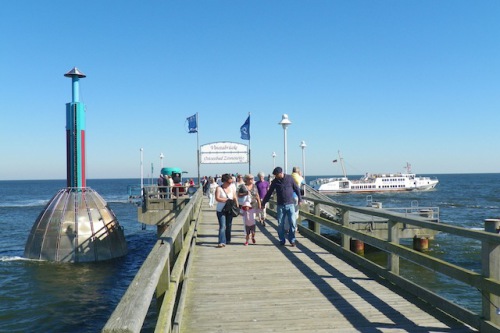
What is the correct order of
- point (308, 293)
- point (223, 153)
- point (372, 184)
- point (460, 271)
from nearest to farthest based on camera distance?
point (460, 271) < point (308, 293) < point (223, 153) < point (372, 184)

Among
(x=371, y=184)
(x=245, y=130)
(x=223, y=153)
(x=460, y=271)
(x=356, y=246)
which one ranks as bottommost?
(x=356, y=246)

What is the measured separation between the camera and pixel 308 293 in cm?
633

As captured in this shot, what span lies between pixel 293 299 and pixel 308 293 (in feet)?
1.19

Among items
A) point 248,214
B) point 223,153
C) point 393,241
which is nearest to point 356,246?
point 223,153

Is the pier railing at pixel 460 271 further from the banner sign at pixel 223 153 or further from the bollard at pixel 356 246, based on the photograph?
the banner sign at pixel 223 153

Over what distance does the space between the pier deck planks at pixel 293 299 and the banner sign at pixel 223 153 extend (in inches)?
624

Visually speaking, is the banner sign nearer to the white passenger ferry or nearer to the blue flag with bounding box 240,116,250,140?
the blue flag with bounding box 240,116,250,140

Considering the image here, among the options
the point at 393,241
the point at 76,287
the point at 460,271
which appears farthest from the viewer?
the point at 76,287

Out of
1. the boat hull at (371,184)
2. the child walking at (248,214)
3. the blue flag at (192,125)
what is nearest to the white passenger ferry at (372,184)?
the boat hull at (371,184)

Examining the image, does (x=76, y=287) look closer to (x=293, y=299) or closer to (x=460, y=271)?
(x=293, y=299)

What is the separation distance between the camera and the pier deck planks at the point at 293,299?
501 centimetres

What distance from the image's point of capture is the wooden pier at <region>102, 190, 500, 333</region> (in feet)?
14.4

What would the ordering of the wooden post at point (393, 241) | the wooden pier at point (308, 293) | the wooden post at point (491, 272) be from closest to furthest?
the wooden pier at point (308, 293)
the wooden post at point (491, 272)
the wooden post at point (393, 241)

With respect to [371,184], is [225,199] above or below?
above
